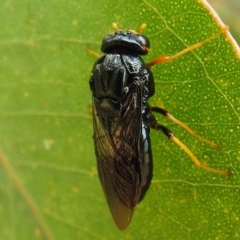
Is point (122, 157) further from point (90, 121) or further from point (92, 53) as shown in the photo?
point (92, 53)

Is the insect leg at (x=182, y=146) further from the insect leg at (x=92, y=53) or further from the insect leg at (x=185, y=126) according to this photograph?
the insect leg at (x=92, y=53)

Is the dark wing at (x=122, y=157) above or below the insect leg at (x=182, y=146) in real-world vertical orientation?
below

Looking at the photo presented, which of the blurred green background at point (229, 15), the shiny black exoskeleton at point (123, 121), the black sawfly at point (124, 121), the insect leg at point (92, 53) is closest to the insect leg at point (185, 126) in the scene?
the black sawfly at point (124, 121)

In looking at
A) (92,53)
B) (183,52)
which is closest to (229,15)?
(92,53)

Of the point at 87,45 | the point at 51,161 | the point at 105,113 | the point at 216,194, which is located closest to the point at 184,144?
the point at 216,194

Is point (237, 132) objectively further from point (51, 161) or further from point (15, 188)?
point (15, 188)

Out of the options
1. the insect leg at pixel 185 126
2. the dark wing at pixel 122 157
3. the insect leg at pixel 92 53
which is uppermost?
the insect leg at pixel 185 126

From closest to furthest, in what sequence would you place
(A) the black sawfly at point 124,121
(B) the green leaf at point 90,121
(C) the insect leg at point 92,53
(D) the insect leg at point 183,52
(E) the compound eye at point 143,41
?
(D) the insect leg at point 183,52 → (B) the green leaf at point 90,121 → (E) the compound eye at point 143,41 → (A) the black sawfly at point 124,121 → (C) the insect leg at point 92,53
